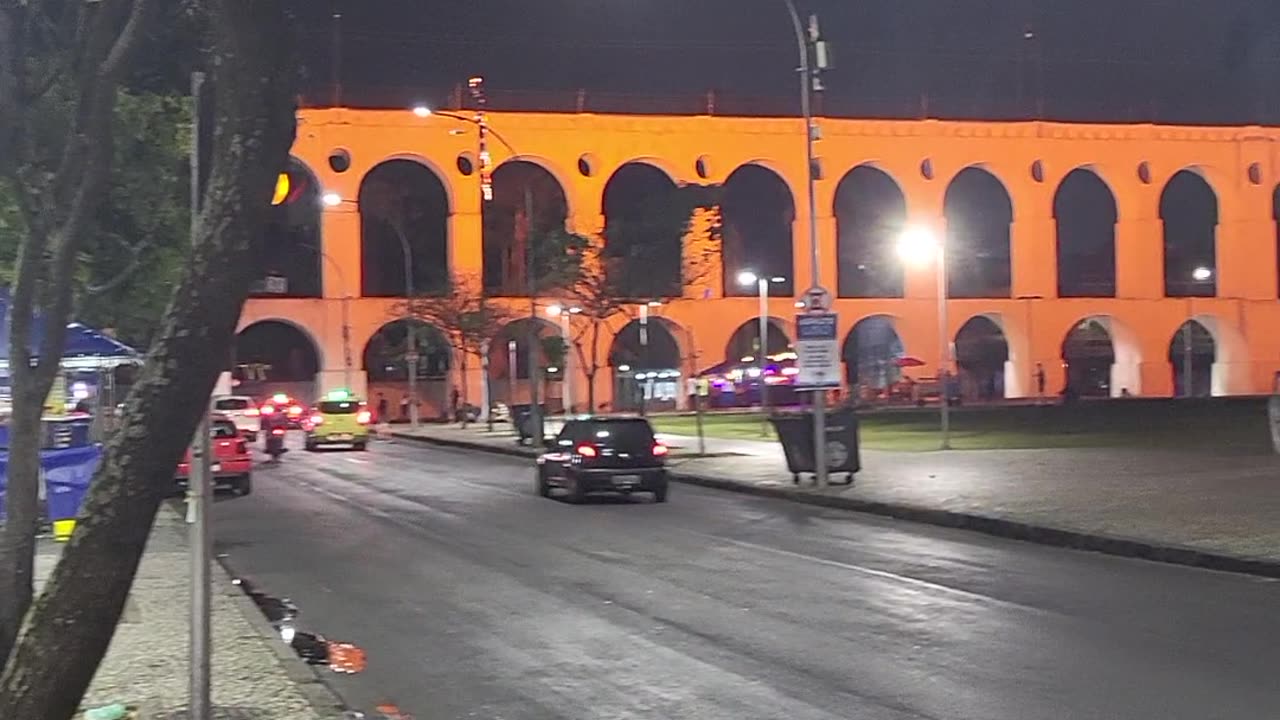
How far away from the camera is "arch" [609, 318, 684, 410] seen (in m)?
65.0

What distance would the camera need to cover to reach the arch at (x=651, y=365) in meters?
65.0

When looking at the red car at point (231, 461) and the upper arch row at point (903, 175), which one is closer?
the red car at point (231, 461)

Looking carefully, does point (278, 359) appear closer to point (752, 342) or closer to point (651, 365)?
point (651, 365)

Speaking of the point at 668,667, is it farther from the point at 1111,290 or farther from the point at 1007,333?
the point at 1111,290

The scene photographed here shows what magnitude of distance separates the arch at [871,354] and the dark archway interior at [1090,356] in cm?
918

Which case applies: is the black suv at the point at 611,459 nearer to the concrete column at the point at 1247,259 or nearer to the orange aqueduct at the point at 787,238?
the orange aqueduct at the point at 787,238

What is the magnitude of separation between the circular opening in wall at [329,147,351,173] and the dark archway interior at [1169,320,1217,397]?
1554 inches

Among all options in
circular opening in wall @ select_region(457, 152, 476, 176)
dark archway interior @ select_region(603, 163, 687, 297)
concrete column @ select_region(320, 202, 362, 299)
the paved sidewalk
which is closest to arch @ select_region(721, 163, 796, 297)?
circular opening in wall @ select_region(457, 152, 476, 176)

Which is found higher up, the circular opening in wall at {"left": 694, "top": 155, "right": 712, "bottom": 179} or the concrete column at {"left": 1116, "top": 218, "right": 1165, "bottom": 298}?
the circular opening in wall at {"left": 694, "top": 155, "right": 712, "bottom": 179}

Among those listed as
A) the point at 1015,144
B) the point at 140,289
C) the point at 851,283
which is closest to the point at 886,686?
the point at 140,289

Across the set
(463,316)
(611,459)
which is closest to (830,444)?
(611,459)

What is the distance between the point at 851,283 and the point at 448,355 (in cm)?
2240

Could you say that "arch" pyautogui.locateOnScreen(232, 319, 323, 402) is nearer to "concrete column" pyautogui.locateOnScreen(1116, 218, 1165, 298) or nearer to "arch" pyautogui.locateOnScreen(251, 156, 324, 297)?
"concrete column" pyautogui.locateOnScreen(1116, 218, 1165, 298)

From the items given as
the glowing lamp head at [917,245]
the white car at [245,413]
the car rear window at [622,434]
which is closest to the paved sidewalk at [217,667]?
the car rear window at [622,434]
